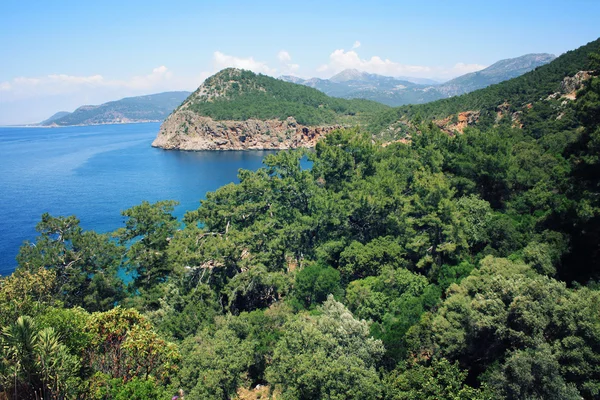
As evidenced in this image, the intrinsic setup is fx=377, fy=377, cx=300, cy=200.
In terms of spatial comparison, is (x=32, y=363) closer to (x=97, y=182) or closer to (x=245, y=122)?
(x=97, y=182)

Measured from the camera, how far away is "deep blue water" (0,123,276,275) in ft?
179

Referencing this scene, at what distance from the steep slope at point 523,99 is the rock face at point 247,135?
131 feet

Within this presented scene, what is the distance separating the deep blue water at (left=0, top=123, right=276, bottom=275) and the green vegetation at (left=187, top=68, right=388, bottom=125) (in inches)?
772

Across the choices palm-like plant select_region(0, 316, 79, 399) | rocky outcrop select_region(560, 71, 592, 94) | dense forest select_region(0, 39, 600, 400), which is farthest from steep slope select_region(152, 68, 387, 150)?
palm-like plant select_region(0, 316, 79, 399)

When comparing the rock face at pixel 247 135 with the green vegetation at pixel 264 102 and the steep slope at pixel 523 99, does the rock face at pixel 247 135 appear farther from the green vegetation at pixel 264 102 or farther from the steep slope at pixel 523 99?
the steep slope at pixel 523 99

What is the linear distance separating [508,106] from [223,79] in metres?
116

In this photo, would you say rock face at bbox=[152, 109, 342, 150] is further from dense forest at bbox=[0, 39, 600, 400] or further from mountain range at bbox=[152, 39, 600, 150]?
dense forest at bbox=[0, 39, 600, 400]

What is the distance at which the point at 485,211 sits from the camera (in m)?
29.3

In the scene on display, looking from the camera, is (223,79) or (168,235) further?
(223,79)

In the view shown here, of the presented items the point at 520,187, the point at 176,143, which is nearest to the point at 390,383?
the point at 520,187

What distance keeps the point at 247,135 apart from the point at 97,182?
59396mm

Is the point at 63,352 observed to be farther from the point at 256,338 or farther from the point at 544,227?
the point at 544,227

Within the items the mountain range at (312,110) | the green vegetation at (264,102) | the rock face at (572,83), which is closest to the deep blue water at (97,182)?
the mountain range at (312,110)

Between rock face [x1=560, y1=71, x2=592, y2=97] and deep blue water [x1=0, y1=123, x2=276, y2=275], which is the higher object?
rock face [x1=560, y1=71, x2=592, y2=97]
